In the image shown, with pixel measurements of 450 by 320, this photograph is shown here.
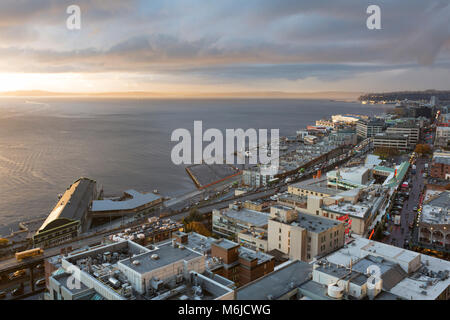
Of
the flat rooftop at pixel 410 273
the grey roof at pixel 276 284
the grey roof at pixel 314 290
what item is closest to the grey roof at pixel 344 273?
the grey roof at pixel 314 290

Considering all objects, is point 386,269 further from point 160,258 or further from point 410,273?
point 160,258

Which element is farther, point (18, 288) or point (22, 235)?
point (22, 235)

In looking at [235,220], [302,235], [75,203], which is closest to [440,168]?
[235,220]

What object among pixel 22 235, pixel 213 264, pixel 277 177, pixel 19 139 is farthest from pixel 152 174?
pixel 19 139

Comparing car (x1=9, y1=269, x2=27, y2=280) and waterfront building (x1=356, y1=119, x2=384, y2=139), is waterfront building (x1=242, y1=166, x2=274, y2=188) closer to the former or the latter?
car (x1=9, y1=269, x2=27, y2=280)

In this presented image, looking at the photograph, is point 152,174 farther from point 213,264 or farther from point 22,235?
point 213,264

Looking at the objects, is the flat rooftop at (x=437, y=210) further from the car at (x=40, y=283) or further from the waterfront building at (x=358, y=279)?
the car at (x=40, y=283)
